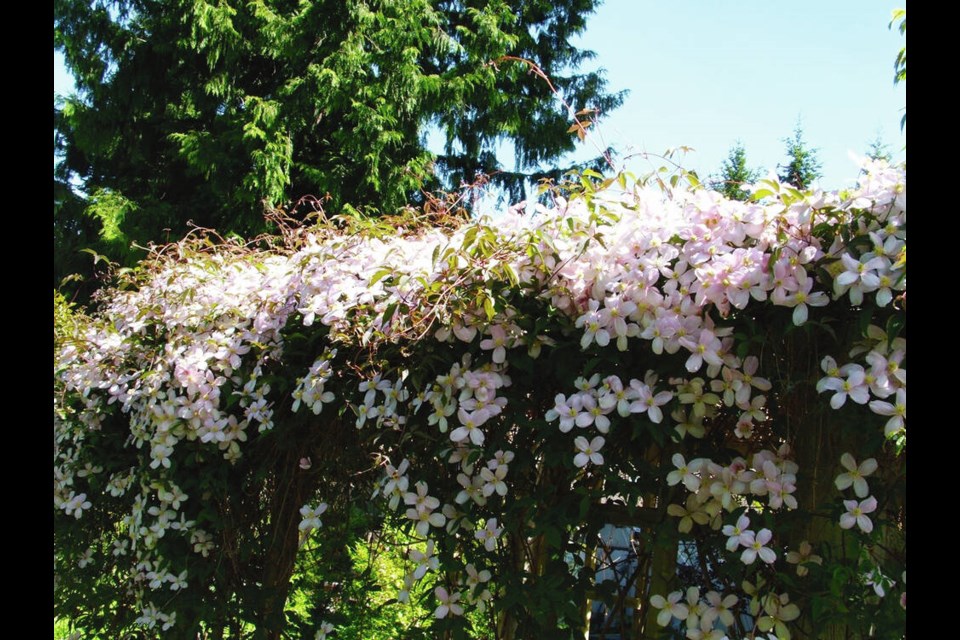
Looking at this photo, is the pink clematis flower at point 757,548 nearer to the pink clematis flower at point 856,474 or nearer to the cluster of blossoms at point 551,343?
the cluster of blossoms at point 551,343

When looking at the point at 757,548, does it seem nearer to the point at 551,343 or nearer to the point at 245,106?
the point at 551,343

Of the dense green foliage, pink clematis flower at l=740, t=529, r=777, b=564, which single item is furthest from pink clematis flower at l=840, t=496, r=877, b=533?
the dense green foliage

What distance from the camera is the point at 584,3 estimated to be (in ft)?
41.2

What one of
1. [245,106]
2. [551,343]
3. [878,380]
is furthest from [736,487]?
[245,106]

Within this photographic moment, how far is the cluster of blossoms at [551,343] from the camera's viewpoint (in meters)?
1.34

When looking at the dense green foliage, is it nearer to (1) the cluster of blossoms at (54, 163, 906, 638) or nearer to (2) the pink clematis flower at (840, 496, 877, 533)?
(1) the cluster of blossoms at (54, 163, 906, 638)

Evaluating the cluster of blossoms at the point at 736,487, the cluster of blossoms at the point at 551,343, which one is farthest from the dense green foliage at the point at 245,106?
the cluster of blossoms at the point at 736,487

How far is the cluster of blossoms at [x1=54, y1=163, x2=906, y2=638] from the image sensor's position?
1.34 metres

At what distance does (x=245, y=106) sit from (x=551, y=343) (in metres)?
8.95
